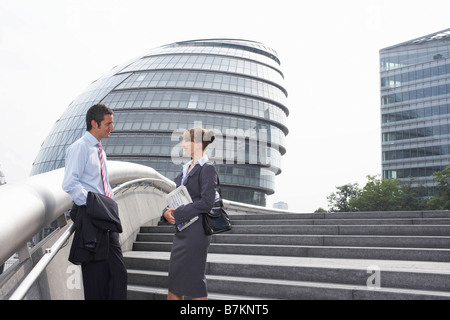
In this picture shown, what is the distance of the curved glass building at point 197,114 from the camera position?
146ft

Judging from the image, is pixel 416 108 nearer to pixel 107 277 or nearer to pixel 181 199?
pixel 181 199

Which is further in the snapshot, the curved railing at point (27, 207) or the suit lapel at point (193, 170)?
the suit lapel at point (193, 170)

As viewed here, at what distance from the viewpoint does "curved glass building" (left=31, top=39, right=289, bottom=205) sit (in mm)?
44625

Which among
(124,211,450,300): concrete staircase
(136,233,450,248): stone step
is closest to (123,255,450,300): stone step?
(124,211,450,300): concrete staircase

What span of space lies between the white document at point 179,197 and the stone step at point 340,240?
136 inches

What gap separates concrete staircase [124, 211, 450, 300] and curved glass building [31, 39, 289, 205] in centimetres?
3576

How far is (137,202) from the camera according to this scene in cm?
867

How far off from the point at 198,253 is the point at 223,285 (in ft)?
4.70

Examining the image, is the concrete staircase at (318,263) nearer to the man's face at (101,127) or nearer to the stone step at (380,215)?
the stone step at (380,215)

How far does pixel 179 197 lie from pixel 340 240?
3.62 meters

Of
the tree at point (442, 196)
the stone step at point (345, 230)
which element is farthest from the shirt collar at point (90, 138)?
the tree at point (442, 196)

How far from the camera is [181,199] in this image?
3920 mm
